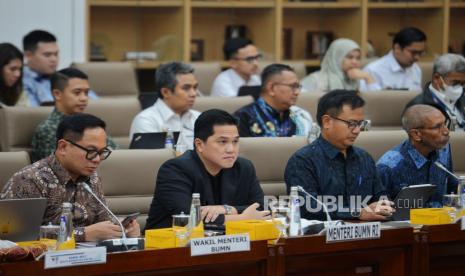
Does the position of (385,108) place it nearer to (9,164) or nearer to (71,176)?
(9,164)

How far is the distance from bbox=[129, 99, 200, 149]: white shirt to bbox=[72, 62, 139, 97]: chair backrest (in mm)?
1524

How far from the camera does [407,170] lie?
5000 millimetres

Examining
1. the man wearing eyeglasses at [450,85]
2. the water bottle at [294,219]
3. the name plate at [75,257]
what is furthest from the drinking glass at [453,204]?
the man wearing eyeglasses at [450,85]

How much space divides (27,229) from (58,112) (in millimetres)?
2453

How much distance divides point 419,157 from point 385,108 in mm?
2042

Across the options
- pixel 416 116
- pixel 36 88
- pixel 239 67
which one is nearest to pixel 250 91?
pixel 239 67

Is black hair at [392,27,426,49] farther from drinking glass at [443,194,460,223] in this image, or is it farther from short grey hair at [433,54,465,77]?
drinking glass at [443,194,460,223]

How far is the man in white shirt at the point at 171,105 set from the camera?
6.24 metres

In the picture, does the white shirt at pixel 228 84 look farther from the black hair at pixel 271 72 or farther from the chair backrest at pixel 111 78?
the black hair at pixel 271 72

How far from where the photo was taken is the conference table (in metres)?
3.21

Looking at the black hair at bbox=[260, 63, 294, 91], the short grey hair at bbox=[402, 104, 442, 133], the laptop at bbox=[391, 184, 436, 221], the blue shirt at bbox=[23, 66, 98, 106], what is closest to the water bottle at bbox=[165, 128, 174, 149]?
the black hair at bbox=[260, 63, 294, 91]

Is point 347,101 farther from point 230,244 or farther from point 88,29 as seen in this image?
point 88,29

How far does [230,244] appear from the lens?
11.3ft

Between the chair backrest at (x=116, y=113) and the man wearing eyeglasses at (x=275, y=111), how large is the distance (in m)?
0.80
